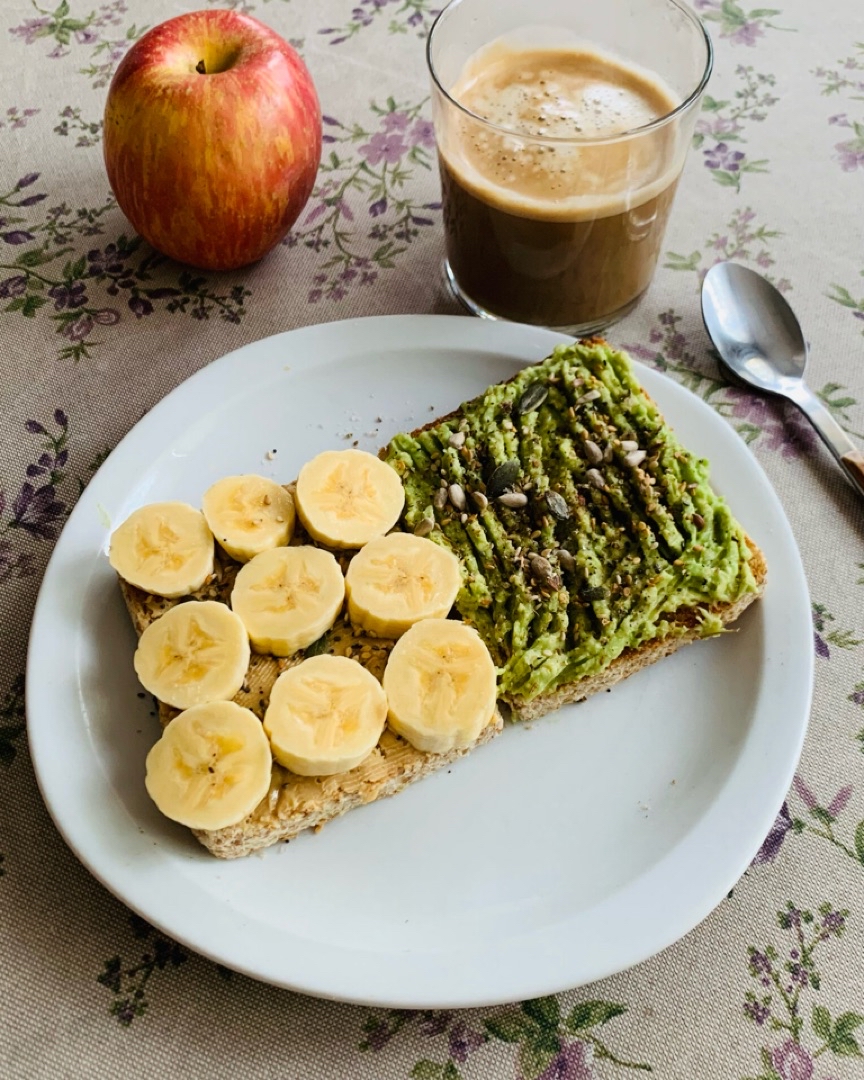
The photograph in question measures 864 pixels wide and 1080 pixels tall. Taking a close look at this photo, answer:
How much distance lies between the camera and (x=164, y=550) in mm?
1852

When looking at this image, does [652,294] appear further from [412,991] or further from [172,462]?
[412,991]

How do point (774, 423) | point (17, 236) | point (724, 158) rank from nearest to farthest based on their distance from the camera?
point (774, 423) < point (17, 236) < point (724, 158)

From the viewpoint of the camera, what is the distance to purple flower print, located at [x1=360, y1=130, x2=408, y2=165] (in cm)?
287

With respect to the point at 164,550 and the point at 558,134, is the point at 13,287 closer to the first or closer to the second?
the point at 164,550

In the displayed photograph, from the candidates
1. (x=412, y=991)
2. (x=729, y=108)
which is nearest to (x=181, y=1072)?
(x=412, y=991)

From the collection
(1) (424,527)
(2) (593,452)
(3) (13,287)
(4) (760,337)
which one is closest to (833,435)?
(4) (760,337)

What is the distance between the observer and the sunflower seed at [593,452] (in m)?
2.00

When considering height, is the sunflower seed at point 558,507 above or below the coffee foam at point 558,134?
below

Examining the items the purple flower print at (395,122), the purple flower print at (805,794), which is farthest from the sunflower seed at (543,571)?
the purple flower print at (395,122)

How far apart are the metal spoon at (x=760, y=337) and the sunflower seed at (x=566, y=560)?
81 cm

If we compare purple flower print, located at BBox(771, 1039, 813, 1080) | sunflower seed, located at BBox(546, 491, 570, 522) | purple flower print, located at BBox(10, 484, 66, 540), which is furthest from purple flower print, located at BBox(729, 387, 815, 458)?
purple flower print, located at BBox(10, 484, 66, 540)

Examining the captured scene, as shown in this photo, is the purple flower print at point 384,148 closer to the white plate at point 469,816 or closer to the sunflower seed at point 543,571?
the white plate at point 469,816

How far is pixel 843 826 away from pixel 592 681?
54 cm

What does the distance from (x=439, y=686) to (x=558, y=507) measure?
0.47 meters
